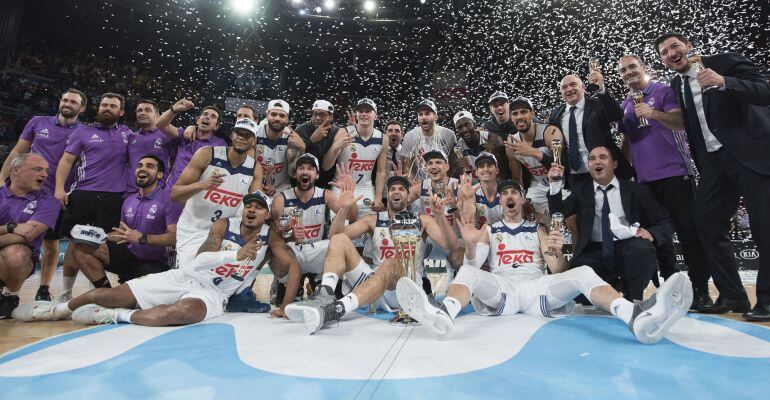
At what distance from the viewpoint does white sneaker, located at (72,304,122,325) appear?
11.9ft

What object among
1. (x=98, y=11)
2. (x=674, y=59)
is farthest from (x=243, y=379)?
(x=98, y=11)

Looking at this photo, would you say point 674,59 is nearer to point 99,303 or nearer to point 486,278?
point 486,278

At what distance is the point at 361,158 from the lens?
569 cm

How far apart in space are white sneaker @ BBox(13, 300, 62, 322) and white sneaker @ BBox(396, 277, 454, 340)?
3.12 m

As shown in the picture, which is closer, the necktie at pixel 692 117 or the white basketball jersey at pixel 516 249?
the necktie at pixel 692 117

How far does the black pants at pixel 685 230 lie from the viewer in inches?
162

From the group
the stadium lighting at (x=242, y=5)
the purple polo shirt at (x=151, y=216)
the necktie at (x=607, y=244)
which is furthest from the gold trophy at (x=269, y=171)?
the stadium lighting at (x=242, y=5)

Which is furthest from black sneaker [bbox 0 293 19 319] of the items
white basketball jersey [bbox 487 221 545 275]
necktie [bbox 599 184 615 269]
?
necktie [bbox 599 184 615 269]

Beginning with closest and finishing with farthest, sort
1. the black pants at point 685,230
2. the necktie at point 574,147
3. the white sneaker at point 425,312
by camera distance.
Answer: the white sneaker at point 425,312, the black pants at point 685,230, the necktie at point 574,147

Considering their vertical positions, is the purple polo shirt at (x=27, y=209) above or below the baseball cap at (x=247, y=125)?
below

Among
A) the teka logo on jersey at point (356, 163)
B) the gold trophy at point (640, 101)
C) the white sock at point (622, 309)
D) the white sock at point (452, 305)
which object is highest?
the gold trophy at point (640, 101)

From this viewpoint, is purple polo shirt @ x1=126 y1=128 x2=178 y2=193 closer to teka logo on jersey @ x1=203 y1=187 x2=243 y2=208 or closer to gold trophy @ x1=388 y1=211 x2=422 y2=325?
teka logo on jersey @ x1=203 y1=187 x2=243 y2=208

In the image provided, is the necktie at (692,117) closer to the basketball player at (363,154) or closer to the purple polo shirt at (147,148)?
the basketball player at (363,154)

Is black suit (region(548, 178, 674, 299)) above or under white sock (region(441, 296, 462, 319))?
above
